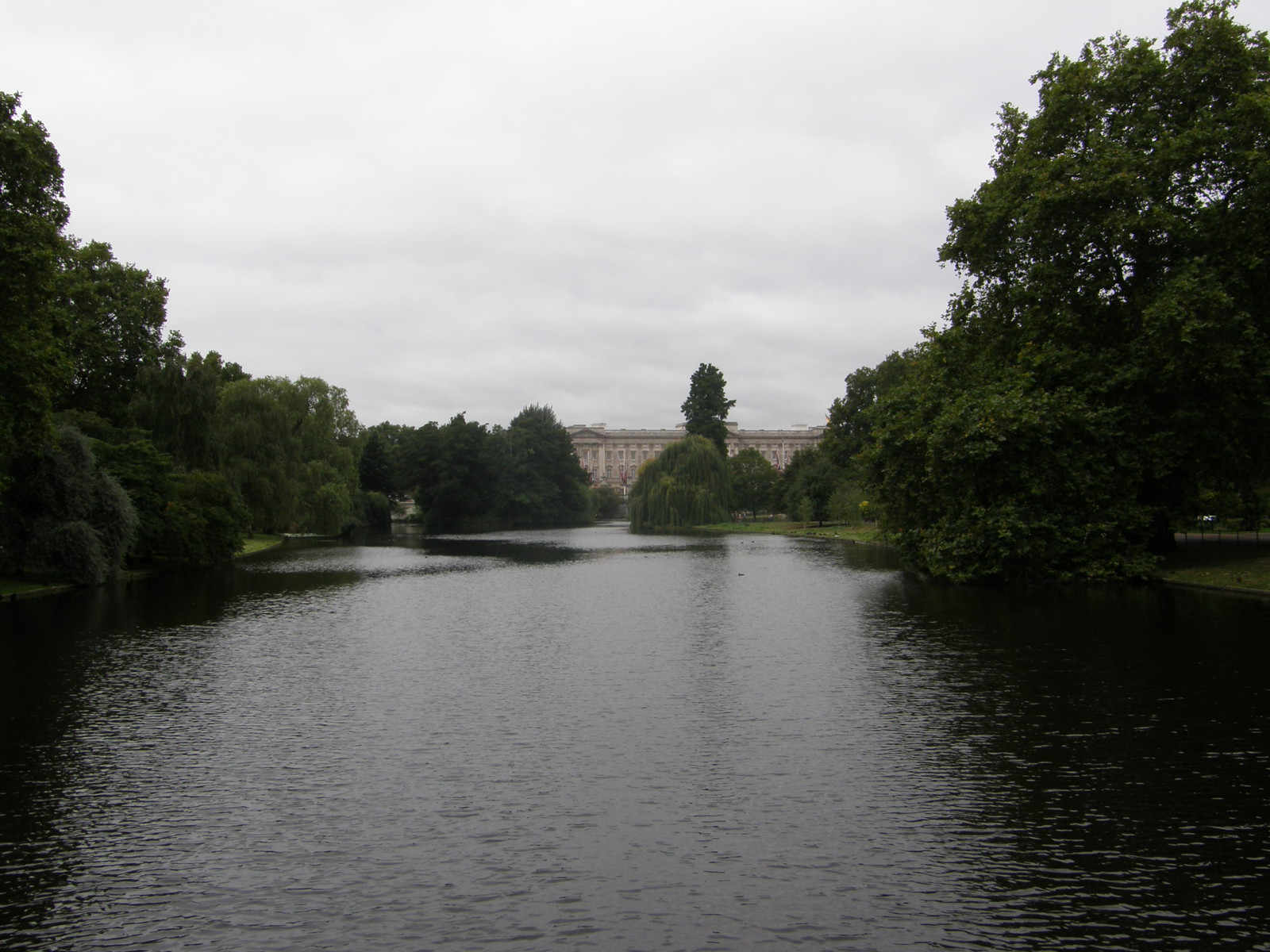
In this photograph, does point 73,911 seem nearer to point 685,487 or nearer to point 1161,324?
point 1161,324

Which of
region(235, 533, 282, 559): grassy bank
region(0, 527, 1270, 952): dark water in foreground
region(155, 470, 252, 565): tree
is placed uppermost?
region(155, 470, 252, 565): tree

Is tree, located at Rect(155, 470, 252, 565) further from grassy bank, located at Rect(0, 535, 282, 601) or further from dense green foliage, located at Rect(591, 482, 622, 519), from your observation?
dense green foliage, located at Rect(591, 482, 622, 519)

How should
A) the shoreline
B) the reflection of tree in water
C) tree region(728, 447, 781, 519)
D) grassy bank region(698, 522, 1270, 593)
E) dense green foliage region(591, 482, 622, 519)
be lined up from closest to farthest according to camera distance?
the reflection of tree in water < the shoreline < grassy bank region(698, 522, 1270, 593) < tree region(728, 447, 781, 519) < dense green foliage region(591, 482, 622, 519)

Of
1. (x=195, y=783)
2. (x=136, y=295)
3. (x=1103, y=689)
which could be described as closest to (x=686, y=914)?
(x=195, y=783)

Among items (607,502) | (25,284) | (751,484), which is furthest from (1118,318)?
(607,502)

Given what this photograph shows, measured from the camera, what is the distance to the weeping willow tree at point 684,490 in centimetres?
8300

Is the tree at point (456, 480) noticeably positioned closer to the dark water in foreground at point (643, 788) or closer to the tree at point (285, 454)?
the tree at point (285, 454)

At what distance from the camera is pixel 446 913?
275 inches

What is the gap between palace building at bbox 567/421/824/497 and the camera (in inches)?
6929

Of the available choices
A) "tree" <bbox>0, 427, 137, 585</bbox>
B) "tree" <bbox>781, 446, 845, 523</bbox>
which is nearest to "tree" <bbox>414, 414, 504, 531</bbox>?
"tree" <bbox>781, 446, 845, 523</bbox>

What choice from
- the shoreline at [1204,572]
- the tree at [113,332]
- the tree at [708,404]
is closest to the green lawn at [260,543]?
the tree at [113,332]

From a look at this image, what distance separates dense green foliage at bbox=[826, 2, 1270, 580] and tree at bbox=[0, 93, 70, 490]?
24794mm

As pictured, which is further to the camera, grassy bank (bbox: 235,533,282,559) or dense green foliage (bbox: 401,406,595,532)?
dense green foliage (bbox: 401,406,595,532)

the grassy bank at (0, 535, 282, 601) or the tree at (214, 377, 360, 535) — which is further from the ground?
the tree at (214, 377, 360, 535)
